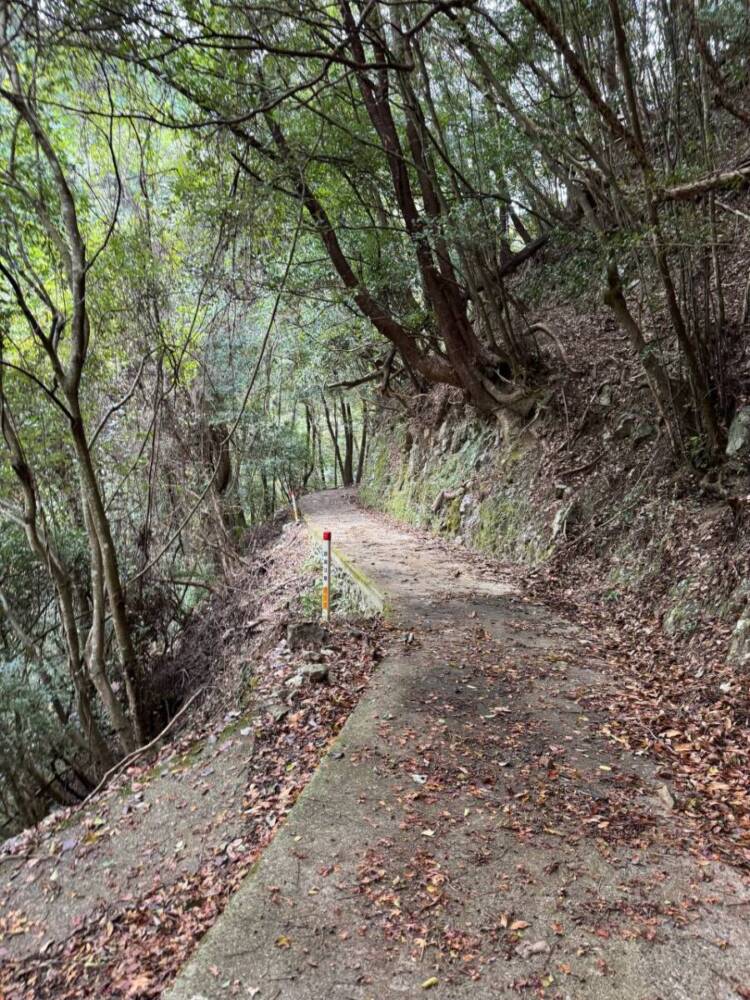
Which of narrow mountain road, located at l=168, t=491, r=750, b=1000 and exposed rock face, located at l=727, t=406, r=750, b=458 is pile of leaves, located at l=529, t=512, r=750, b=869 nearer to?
narrow mountain road, located at l=168, t=491, r=750, b=1000

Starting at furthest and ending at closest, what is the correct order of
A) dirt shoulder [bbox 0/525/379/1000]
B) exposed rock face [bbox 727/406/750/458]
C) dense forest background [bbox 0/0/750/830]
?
exposed rock face [bbox 727/406/750/458], dense forest background [bbox 0/0/750/830], dirt shoulder [bbox 0/525/379/1000]

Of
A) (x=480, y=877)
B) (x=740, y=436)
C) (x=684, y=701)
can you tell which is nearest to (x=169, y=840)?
(x=480, y=877)

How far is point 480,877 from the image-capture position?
3113 millimetres

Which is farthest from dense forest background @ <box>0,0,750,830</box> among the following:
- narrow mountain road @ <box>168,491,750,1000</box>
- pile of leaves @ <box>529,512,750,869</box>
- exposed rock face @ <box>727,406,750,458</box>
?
narrow mountain road @ <box>168,491,750,1000</box>

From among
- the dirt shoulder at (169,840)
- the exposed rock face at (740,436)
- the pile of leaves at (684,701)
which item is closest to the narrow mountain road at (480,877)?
the pile of leaves at (684,701)

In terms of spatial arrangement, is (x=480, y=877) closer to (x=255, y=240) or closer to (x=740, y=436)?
(x=740, y=436)

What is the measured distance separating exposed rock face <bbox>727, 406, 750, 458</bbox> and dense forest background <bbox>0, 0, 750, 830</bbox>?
34mm

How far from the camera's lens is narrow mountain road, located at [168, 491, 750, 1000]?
256 cm

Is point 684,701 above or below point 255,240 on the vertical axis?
below

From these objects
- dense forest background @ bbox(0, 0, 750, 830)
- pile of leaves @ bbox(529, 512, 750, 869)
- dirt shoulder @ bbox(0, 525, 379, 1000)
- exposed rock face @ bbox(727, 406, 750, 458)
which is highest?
dense forest background @ bbox(0, 0, 750, 830)

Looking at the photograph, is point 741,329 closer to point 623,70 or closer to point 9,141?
point 623,70

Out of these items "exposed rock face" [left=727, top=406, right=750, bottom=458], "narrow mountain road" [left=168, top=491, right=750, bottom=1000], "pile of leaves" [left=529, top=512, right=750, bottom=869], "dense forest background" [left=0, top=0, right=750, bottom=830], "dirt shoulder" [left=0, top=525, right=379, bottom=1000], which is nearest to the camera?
"narrow mountain road" [left=168, top=491, right=750, bottom=1000]

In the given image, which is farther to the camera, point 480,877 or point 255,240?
point 255,240

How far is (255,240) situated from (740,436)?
7.31m
